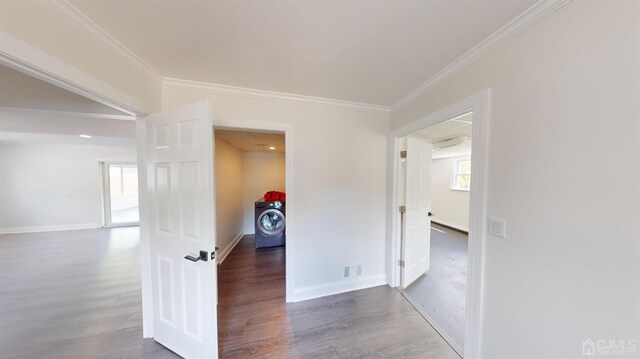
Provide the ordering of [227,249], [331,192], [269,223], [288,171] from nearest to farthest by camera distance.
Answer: [288,171] → [331,192] → [227,249] → [269,223]

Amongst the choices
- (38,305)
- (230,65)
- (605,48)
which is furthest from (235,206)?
(605,48)

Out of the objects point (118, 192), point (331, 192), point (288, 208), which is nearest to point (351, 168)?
point (331, 192)

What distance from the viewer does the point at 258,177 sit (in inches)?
194

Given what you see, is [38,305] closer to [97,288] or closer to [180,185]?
[97,288]

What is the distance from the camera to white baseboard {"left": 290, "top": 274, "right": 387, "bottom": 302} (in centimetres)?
221

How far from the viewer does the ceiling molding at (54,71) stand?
31.6 inches

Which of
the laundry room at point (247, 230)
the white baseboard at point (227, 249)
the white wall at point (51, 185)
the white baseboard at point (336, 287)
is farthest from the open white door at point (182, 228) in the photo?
the white wall at point (51, 185)

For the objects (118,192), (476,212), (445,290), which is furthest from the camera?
(118,192)

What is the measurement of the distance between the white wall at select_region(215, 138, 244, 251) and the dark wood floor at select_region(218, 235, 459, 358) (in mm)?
978

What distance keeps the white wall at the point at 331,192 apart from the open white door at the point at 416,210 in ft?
0.95

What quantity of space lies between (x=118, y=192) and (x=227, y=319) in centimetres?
665

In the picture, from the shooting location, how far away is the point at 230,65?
1538mm

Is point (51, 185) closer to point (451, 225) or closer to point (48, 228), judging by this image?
point (48, 228)

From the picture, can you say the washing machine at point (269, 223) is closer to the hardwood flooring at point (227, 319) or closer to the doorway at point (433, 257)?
the hardwood flooring at point (227, 319)
